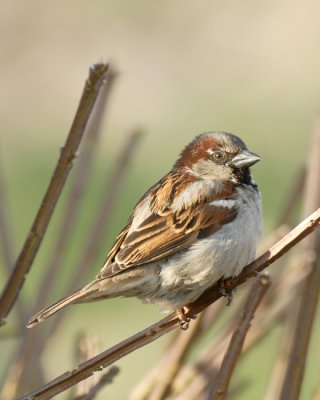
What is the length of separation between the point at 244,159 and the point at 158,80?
7681 millimetres

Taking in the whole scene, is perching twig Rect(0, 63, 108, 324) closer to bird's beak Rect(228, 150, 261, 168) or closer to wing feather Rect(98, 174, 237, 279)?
wing feather Rect(98, 174, 237, 279)

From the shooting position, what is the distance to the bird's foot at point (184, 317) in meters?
2.85

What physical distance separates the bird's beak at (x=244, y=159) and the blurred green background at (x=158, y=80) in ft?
14.2

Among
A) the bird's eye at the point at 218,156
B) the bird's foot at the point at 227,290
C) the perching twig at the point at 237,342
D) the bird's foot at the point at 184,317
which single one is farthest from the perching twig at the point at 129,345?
the bird's eye at the point at 218,156

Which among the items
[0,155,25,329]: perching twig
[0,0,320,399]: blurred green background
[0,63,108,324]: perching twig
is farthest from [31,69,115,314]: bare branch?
[0,0,320,399]: blurred green background

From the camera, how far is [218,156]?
356cm

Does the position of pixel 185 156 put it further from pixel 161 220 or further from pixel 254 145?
pixel 254 145

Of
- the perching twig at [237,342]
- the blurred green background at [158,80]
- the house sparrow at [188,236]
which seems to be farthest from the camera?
the blurred green background at [158,80]

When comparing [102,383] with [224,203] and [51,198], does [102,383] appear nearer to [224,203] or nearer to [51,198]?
[51,198]

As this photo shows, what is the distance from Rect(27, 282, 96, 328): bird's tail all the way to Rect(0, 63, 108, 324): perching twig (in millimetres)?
146

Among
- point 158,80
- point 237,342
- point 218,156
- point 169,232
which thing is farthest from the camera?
point 158,80

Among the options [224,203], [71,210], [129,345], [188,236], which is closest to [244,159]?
[224,203]

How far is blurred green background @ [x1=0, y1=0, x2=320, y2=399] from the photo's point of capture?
8.96 meters

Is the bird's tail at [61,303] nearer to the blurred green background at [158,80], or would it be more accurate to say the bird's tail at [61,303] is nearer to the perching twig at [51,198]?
the perching twig at [51,198]
